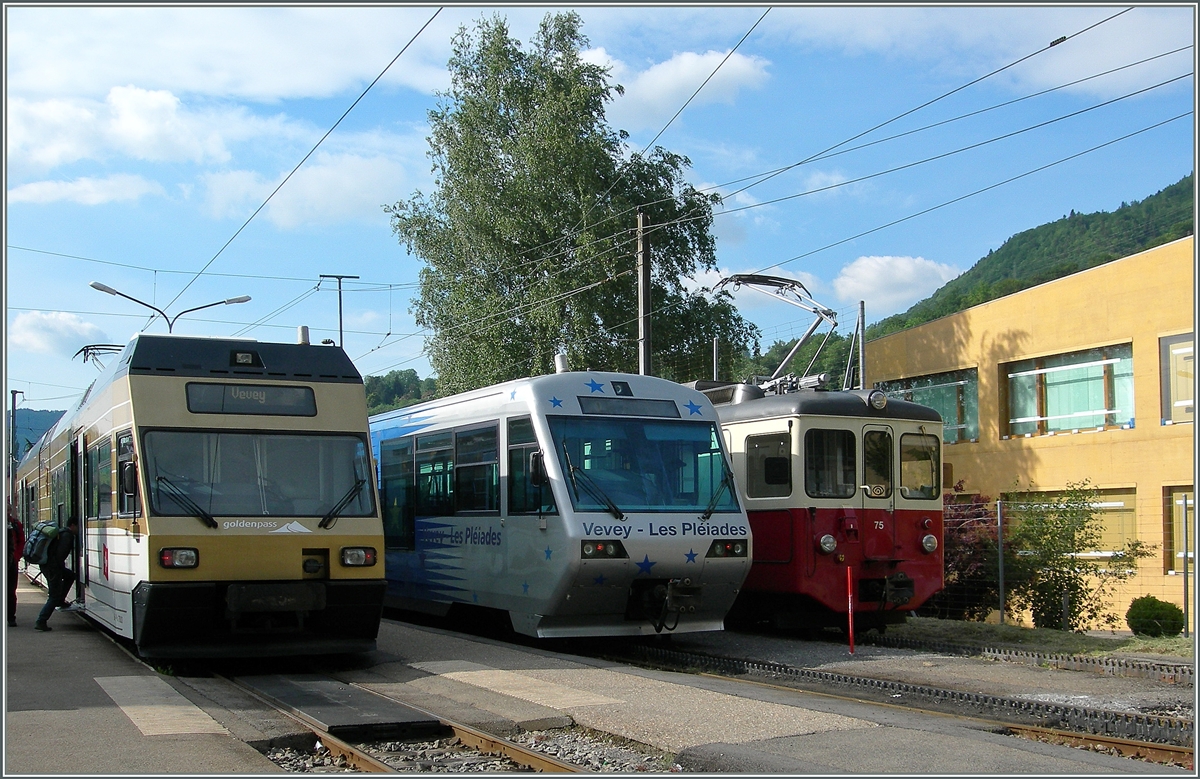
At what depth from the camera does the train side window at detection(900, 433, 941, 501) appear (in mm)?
15523

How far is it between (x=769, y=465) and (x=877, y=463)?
1.41 metres

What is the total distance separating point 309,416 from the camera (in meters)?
12.0

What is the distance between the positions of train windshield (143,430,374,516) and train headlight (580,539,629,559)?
87.9 inches

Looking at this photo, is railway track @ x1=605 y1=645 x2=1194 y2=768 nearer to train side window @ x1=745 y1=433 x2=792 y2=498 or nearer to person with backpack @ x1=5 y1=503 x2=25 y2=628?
train side window @ x1=745 y1=433 x2=792 y2=498

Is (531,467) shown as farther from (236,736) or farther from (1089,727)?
(1089,727)

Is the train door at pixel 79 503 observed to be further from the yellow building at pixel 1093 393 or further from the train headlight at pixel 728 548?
the yellow building at pixel 1093 393

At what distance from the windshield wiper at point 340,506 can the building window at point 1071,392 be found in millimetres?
17952

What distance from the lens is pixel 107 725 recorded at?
8.33 m

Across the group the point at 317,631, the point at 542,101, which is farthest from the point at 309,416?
the point at 542,101

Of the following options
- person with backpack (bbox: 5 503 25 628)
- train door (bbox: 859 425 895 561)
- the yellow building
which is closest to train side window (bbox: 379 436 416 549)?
person with backpack (bbox: 5 503 25 628)

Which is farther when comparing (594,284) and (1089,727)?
(594,284)

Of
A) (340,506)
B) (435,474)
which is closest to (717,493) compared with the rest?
(340,506)

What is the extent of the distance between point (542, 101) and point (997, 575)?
900 inches

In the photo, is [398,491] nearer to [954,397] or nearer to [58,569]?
[58,569]
